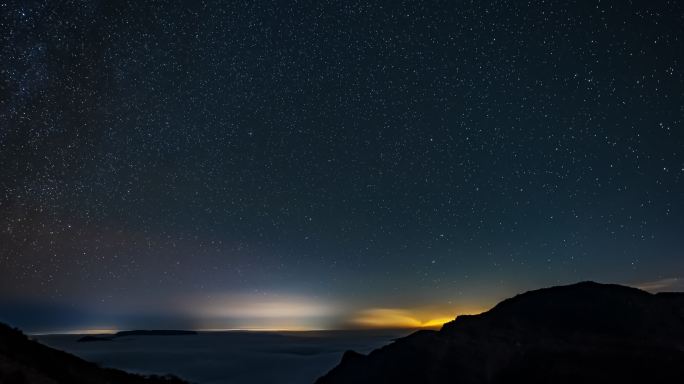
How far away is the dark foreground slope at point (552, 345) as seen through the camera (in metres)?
27.4

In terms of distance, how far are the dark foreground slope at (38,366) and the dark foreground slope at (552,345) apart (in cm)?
2113

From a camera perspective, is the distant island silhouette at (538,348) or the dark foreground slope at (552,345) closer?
the distant island silhouette at (538,348)

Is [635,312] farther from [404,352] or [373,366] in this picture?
[373,366]

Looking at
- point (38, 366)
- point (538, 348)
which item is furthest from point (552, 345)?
point (38, 366)

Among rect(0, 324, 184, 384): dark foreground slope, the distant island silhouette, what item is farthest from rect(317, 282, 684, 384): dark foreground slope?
rect(0, 324, 184, 384): dark foreground slope

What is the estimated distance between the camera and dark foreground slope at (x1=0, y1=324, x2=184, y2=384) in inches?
553

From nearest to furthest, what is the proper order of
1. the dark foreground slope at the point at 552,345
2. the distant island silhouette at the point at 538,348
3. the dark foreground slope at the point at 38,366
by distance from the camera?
the dark foreground slope at the point at 38,366 → the distant island silhouette at the point at 538,348 → the dark foreground slope at the point at 552,345

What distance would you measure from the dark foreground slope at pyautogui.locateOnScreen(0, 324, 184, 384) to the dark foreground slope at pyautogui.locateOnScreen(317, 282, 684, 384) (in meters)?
21.1

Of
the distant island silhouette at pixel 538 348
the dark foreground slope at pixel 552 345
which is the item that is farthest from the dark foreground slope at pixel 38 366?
the dark foreground slope at pixel 552 345

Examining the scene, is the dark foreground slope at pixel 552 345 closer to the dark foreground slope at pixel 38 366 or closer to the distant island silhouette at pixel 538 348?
the distant island silhouette at pixel 538 348

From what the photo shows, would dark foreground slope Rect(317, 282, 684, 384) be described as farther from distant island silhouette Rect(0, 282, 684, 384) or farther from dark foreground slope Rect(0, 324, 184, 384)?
dark foreground slope Rect(0, 324, 184, 384)

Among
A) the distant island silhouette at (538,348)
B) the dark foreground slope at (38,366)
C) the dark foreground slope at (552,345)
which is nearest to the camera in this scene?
the dark foreground slope at (38,366)

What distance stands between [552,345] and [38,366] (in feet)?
105

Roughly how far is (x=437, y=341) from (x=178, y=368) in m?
55.7
